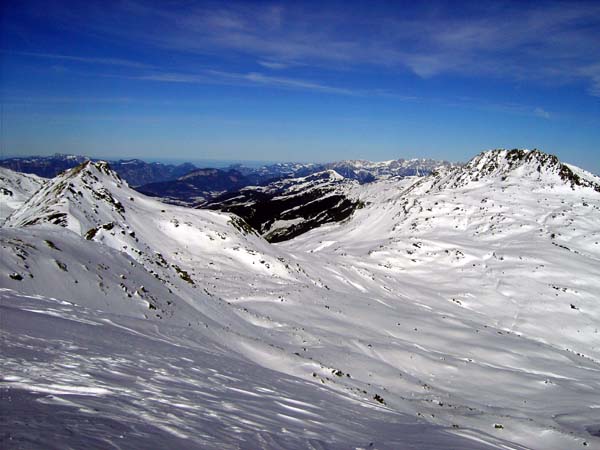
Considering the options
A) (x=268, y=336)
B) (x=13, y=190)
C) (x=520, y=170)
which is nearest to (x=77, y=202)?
(x=268, y=336)

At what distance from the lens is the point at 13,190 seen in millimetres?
64375

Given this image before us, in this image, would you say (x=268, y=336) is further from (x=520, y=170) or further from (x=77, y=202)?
(x=520, y=170)

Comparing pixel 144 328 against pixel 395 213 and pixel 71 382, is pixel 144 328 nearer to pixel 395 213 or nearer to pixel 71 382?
pixel 71 382

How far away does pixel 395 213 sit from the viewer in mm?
93500

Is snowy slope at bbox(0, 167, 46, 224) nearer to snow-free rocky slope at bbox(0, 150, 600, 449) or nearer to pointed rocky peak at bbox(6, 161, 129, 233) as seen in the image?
pointed rocky peak at bbox(6, 161, 129, 233)

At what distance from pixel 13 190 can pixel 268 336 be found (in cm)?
6394

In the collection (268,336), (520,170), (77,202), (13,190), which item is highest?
(520,170)

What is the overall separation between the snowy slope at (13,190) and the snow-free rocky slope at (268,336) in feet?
79.9

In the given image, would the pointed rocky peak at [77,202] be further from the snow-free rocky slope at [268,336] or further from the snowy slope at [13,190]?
the snowy slope at [13,190]

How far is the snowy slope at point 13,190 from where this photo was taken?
5651 cm

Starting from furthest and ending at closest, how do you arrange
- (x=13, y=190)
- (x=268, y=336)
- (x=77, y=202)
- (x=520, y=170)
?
1. (x=520, y=170)
2. (x=13, y=190)
3. (x=77, y=202)
4. (x=268, y=336)

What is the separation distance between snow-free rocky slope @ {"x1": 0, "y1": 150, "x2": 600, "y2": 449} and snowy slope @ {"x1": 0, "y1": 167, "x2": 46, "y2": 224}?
2436 centimetres

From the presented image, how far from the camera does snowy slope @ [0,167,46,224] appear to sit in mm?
56506

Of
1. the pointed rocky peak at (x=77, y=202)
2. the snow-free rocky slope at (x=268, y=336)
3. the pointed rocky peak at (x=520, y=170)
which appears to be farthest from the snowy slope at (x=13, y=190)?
the pointed rocky peak at (x=520, y=170)
